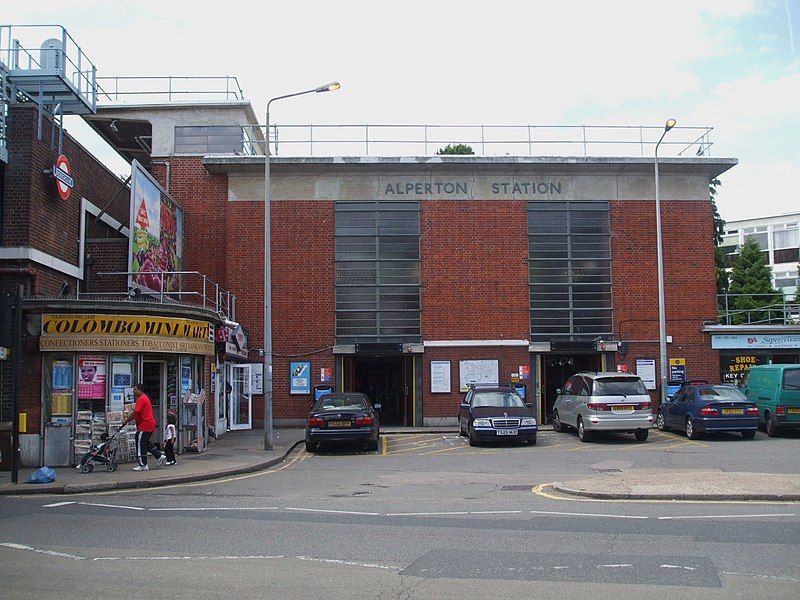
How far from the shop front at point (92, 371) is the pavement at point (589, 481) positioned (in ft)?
2.14

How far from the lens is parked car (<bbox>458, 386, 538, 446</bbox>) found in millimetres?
20000

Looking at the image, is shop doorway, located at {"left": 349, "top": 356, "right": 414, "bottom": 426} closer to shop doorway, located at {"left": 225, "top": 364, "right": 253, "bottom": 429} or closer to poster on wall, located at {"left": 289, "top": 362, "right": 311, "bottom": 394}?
poster on wall, located at {"left": 289, "top": 362, "right": 311, "bottom": 394}

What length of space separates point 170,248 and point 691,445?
1658 cm

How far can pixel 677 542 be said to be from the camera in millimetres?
8469

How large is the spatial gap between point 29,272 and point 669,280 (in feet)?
68.8

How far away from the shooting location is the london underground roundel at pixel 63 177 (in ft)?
57.1

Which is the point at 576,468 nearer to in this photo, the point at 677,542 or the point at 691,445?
the point at 691,445

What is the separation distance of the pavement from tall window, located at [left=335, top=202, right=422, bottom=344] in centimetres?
945

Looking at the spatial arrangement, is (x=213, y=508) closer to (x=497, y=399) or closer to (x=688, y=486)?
(x=688, y=486)

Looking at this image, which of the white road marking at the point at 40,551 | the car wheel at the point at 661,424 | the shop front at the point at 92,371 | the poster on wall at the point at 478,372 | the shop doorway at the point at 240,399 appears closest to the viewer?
the white road marking at the point at 40,551

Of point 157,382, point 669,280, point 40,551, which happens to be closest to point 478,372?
point 669,280

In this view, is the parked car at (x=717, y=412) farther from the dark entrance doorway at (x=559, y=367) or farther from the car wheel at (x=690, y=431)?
the dark entrance doorway at (x=559, y=367)

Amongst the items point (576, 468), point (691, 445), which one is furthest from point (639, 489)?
point (691, 445)

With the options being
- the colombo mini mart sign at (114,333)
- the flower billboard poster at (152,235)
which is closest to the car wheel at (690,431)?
the colombo mini mart sign at (114,333)
